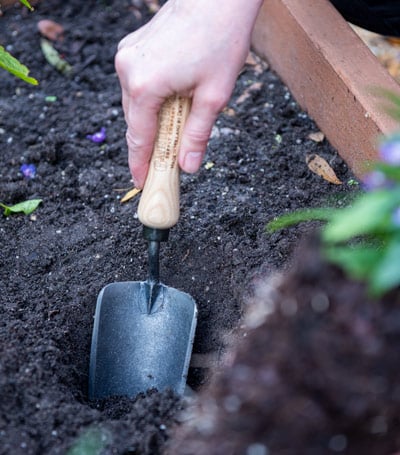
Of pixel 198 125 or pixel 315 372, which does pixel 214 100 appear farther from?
pixel 315 372

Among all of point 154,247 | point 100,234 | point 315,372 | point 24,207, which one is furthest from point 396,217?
point 24,207

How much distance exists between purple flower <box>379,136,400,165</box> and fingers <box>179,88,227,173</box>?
0.64 meters

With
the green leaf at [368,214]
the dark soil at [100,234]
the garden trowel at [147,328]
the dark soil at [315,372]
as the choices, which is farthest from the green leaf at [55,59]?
the green leaf at [368,214]

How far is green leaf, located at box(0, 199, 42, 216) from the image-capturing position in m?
2.10

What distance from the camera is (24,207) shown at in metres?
2.12

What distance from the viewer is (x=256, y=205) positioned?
205 centimetres

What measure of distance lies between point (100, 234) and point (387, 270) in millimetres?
1307

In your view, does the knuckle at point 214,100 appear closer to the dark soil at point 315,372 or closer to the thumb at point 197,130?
the thumb at point 197,130

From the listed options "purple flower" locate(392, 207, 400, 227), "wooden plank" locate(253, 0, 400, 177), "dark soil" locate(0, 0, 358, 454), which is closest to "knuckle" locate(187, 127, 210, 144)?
"dark soil" locate(0, 0, 358, 454)

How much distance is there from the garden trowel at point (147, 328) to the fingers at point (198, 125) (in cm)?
5

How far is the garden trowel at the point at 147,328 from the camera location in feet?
5.47

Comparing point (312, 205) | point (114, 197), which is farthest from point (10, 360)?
point (312, 205)

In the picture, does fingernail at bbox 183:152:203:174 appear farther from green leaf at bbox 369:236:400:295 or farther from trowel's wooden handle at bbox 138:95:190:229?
green leaf at bbox 369:236:400:295

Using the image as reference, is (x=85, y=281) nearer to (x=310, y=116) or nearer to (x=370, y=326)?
(x=310, y=116)
